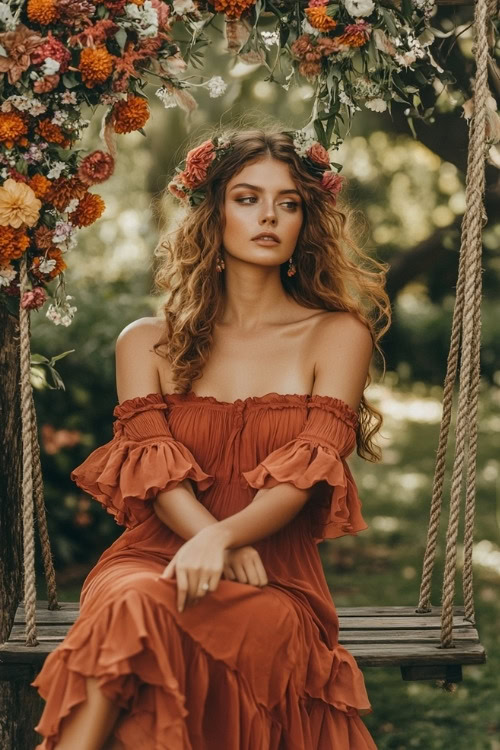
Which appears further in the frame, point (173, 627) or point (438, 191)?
point (438, 191)

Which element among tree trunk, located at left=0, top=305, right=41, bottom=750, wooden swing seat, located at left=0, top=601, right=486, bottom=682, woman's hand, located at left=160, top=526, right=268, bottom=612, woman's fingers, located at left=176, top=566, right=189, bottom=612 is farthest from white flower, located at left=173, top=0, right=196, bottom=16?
wooden swing seat, located at left=0, top=601, right=486, bottom=682

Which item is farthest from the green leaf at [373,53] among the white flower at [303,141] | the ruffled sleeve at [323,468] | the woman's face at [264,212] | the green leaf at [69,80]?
the ruffled sleeve at [323,468]

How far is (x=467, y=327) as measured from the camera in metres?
3.12

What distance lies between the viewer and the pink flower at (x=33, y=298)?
3121 millimetres

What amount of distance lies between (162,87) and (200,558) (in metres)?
1.49

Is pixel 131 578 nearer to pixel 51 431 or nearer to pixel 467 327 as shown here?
pixel 467 327

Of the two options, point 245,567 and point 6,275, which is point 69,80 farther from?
point 245,567

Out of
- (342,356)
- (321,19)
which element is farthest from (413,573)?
(321,19)

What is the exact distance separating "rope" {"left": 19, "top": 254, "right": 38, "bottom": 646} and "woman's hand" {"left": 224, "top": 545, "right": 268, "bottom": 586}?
554 mm

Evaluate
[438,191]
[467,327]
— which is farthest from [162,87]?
[438,191]

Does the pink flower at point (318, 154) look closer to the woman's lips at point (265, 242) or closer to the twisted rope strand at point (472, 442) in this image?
the woman's lips at point (265, 242)

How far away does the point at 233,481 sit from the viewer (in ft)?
10.4

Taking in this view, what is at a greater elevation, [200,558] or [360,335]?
Result: [360,335]

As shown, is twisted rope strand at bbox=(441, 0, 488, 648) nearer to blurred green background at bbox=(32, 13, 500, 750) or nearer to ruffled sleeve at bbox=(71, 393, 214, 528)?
blurred green background at bbox=(32, 13, 500, 750)
